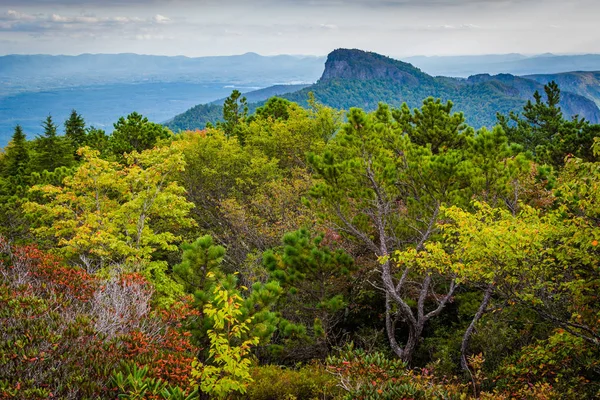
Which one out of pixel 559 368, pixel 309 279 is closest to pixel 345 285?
pixel 309 279

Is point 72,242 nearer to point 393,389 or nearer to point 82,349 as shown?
point 82,349

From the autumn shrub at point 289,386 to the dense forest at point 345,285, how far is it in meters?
0.03

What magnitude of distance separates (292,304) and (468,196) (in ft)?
17.8

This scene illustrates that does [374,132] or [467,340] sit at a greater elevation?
[374,132]

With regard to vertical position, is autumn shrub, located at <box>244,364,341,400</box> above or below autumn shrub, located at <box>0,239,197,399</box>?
below

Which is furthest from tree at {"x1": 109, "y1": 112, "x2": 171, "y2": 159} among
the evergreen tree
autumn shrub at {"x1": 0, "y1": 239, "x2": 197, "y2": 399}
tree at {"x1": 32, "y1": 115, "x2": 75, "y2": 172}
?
autumn shrub at {"x1": 0, "y1": 239, "x2": 197, "y2": 399}

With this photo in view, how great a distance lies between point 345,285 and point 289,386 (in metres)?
4.96

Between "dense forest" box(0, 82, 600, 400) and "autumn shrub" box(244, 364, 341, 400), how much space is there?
3 centimetres

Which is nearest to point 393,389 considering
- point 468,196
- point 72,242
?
point 468,196

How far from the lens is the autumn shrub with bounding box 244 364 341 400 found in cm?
741

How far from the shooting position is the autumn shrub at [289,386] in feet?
24.3

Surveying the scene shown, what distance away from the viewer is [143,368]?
18.9ft

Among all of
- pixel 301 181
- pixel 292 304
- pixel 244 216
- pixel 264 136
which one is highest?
pixel 264 136

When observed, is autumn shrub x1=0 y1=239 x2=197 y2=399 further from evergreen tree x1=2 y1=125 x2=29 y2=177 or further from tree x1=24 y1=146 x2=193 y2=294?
evergreen tree x1=2 y1=125 x2=29 y2=177
